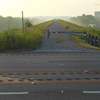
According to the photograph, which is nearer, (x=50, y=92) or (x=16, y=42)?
(x=50, y=92)

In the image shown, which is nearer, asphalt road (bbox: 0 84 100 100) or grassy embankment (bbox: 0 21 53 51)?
asphalt road (bbox: 0 84 100 100)

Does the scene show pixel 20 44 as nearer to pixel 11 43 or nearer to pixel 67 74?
pixel 11 43

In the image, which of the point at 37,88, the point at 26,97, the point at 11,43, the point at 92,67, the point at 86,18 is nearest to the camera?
the point at 26,97

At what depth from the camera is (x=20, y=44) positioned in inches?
1157

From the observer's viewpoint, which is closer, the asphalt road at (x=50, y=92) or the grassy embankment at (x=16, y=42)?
the asphalt road at (x=50, y=92)

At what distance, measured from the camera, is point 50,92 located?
11.4 metres

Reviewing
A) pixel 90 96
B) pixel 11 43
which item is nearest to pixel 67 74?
pixel 90 96

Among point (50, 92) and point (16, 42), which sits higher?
point (50, 92)

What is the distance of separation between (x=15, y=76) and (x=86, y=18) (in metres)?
95.3

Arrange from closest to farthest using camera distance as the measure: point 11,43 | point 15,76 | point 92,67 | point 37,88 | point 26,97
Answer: point 26,97
point 37,88
point 15,76
point 92,67
point 11,43

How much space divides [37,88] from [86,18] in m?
97.6

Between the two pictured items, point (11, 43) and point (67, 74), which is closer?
point (67, 74)

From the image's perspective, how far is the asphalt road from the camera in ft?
35.2

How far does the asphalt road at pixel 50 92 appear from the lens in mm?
10719
